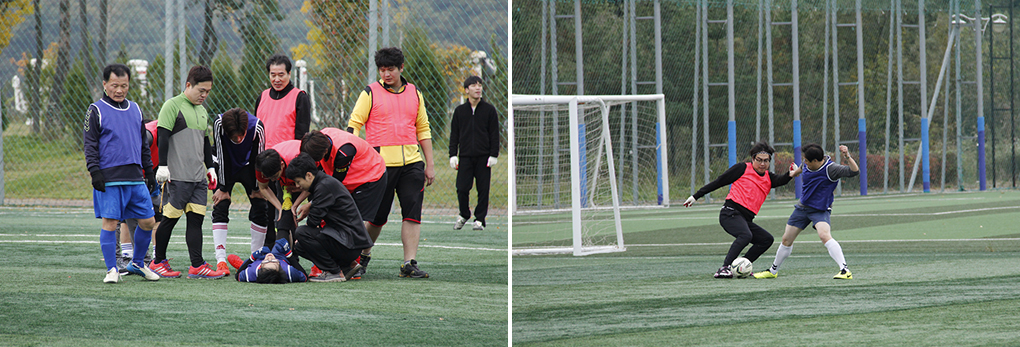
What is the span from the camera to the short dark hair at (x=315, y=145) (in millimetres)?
5445

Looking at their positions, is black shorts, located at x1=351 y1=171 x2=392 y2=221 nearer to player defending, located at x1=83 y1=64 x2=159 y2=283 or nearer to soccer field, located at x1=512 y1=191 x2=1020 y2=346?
soccer field, located at x1=512 y1=191 x2=1020 y2=346

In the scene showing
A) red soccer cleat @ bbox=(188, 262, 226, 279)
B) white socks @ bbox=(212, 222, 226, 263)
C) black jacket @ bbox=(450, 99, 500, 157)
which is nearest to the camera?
red soccer cleat @ bbox=(188, 262, 226, 279)

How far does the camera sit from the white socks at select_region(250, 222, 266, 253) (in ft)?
20.1

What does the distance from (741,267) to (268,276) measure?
3.62 meters

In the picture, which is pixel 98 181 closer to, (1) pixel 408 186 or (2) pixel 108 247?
(2) pixel 108 247

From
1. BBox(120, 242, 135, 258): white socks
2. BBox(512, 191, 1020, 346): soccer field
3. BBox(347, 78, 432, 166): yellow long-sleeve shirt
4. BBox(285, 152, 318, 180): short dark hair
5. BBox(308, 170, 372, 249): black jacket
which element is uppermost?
BBox(347, 78, 432, 166): yellow long-sleeve shirt

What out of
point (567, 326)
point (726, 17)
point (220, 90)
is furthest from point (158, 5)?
point (726, 17)

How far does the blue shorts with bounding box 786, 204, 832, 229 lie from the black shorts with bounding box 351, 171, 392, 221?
3268 millimetres

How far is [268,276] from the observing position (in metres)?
5.52

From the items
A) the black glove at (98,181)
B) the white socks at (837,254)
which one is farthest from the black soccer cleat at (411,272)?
the white socks at (837,254)

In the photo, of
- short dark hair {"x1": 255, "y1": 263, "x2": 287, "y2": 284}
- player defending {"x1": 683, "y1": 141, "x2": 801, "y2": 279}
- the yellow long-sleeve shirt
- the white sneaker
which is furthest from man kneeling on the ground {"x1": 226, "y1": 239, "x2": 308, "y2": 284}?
player defending {"x1": 683, "y1": 141, "x2": 801, "y2": 279}

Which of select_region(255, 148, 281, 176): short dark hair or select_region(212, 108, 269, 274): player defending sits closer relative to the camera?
select_region(255, 148, 281, 176): short dark hair

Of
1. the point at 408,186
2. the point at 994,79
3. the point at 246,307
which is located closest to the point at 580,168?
the point at 408,186

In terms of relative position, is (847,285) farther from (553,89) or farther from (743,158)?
(743,158)
